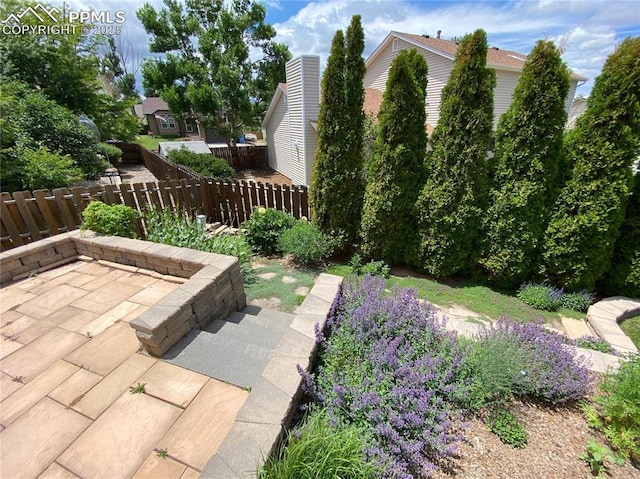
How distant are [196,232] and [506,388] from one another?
453 centimetres

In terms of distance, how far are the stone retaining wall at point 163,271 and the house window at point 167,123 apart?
134 feet

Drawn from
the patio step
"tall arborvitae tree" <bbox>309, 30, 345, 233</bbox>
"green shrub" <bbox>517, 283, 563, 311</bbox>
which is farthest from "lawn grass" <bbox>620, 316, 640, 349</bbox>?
the patio step

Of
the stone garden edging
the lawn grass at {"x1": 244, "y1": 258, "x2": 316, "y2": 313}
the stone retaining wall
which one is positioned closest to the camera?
the stone garden edging

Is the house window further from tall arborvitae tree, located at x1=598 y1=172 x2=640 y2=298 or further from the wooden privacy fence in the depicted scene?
tall arborvitae tree, located at x1=598 y1=172 x2=640 y2=298

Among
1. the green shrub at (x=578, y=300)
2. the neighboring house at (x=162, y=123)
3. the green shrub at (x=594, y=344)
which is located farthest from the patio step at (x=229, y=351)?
the neighboring house at (x=162, y=123)

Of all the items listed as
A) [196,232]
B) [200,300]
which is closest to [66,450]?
[200,300]

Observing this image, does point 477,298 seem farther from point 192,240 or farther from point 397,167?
point 192,240

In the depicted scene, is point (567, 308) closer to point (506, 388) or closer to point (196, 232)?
point (506, 388)

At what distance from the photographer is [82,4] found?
913 cm

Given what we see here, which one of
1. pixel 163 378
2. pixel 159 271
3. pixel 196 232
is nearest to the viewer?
pixel 163 378

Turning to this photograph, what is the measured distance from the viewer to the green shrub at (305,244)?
459 centimetres

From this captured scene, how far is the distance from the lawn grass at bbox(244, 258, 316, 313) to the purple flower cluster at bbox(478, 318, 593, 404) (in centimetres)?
224

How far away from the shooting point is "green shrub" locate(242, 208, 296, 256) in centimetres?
505

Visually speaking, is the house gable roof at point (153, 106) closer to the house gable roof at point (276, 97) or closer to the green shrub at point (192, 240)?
the house gable roof at point (276, 97)
